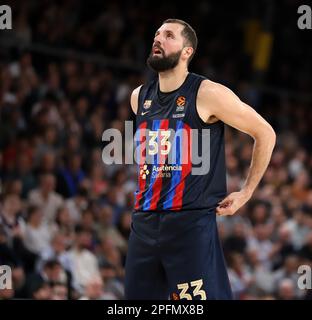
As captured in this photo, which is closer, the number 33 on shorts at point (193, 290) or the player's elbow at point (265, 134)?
the number 33 on shorts at point (193, 290)

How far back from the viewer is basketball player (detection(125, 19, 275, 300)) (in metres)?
5.73

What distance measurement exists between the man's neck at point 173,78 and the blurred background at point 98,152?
3373mm

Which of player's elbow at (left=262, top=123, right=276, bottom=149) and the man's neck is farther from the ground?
A: the man's neck

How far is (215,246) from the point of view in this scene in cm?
584

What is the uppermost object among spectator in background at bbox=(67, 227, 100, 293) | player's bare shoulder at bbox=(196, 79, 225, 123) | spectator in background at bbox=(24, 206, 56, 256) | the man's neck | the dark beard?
the dark beard

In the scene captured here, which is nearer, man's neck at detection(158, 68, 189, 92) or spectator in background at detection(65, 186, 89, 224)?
man's neck at detection(158, 68, 189, 92)

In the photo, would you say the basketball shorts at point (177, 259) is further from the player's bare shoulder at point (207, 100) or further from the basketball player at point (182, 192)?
the player's bare shoulder at point (207, 100)

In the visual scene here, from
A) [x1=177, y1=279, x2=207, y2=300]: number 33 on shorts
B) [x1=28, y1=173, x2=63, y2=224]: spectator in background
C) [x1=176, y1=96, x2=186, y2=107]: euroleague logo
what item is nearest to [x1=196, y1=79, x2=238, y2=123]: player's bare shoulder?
[x1=176, y1=96, x2=186, y2=107]: euroleague logo

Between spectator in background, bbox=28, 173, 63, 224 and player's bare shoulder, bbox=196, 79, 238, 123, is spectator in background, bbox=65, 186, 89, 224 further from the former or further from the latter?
player's bare shoulder, bbox=196, 79, 238, 123

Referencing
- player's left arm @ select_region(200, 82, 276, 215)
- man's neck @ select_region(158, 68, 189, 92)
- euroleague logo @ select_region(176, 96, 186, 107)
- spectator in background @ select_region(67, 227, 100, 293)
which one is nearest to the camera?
player's left arm @ select_region(200, 82, 276, 215)

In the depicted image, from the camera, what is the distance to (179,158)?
5.85 m

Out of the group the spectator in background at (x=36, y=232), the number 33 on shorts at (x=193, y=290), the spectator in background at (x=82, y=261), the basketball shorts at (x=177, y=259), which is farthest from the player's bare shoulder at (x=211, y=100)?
the spectator in background at (x=36, y=232)

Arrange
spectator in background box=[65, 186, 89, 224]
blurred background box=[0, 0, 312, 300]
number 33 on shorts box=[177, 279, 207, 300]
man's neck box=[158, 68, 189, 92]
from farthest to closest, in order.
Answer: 1. spectator in background box=[65, 186, 89, 224]
2. blurred background box=[0, 0, 312, 300]
3. man's neck box=[158, 68, 189, 92]
4. number 33 on shorts box=[177, 279, 207, 300]

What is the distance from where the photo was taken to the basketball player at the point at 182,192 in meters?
5.73
